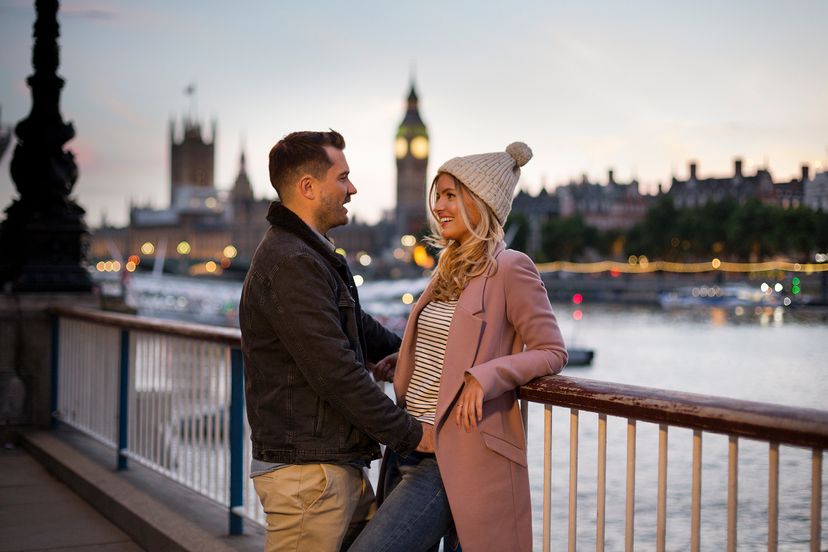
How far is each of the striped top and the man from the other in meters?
0.09

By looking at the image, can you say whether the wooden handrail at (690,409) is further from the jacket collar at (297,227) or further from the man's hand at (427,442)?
the jacket collar at (297,227)

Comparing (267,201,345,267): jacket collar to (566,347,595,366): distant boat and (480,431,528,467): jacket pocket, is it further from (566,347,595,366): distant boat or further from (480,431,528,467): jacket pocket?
(566,347,595,366): distant boat

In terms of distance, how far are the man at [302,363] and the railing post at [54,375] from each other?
4909 mm

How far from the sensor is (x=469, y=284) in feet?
8.49

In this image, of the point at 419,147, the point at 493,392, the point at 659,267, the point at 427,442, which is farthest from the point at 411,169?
the point at 493,392

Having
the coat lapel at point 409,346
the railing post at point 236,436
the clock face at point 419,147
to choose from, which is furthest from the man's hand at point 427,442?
the clock face at point 419,147

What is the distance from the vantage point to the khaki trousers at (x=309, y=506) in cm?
273

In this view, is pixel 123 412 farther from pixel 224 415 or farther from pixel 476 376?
pixel 476 376

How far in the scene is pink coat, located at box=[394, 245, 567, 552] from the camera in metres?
→ 2.49

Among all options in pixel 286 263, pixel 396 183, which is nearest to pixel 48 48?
pixel 286 263

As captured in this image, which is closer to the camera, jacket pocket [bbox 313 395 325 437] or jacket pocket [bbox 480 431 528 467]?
jacket pocket [bbox 480 431 528 467]

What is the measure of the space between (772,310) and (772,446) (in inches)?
3225

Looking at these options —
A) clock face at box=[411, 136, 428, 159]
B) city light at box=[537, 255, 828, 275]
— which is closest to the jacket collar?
city light at box=[537, 255, 828, 275]

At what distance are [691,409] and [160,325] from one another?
3451 millimetres
